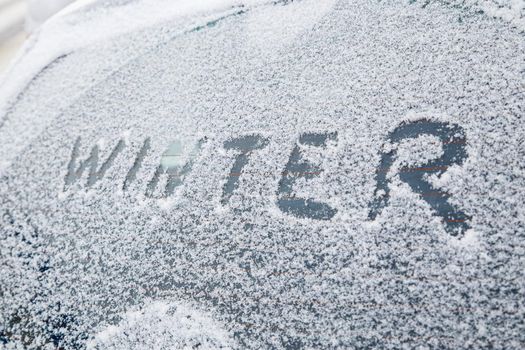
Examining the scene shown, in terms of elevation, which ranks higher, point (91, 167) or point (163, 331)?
point (91, 167)

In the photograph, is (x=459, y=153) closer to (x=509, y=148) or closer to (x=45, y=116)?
(x=509, y=148)

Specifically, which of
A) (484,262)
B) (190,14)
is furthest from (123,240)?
(190,14)

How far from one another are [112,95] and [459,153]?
1.55 meters

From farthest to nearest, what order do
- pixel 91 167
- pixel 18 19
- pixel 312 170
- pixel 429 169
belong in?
1. pixel 18 19
2. pixel 91 167
3. pixel 312 170
4. pixel 429 169

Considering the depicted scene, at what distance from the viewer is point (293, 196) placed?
1.07 meters

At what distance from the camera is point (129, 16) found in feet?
6.54

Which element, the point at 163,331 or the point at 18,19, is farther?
the point at 18,19

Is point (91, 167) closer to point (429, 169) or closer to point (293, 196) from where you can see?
point (293, 196)

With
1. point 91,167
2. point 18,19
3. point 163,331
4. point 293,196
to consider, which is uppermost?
point 18,19

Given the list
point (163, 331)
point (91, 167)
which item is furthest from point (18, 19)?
point (163, 331)

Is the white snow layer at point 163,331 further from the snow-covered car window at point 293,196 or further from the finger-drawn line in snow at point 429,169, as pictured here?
the finger-drawn line in snow at point 429,169

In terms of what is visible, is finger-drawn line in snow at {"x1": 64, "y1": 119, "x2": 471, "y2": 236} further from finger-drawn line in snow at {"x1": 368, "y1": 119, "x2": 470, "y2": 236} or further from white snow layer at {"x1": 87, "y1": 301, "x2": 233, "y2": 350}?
white snow layer at {"x1": 87, "y1": 301, "x2": 233, "y2": 350}

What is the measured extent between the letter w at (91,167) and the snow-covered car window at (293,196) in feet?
0.04

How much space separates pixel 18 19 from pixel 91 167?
4.46m
